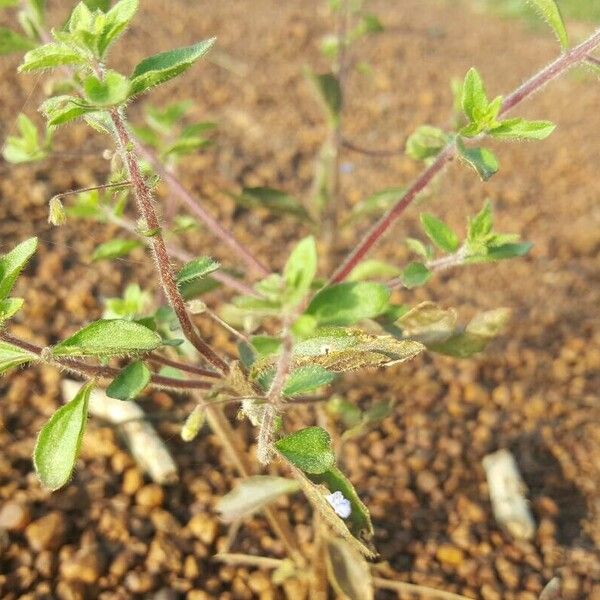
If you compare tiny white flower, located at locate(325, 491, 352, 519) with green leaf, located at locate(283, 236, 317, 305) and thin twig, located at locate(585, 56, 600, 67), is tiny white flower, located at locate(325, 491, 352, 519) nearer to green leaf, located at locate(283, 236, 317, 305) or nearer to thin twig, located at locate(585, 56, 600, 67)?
green leaf, located at locate(283, 236, 317, 305)

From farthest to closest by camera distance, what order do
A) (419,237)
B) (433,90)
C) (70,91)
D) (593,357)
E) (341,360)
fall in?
(433,90) → (419,237) → (593,357) → (70,91) → (341,360)

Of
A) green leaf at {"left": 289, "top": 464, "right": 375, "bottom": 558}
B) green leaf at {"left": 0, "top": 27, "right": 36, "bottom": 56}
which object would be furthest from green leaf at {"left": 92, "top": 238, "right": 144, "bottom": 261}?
green leaf at {"left": 289, "top": 464, "right": 375, "bottom": 558}

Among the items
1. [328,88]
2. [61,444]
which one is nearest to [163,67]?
[61,444]

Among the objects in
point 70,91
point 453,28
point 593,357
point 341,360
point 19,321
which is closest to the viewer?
point 341,360

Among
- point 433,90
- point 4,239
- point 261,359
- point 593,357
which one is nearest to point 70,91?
point 4,239

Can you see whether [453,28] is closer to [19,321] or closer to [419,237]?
[419,237]

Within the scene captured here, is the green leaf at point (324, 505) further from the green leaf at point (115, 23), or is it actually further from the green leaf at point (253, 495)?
the green leaf at point (115, 23)
